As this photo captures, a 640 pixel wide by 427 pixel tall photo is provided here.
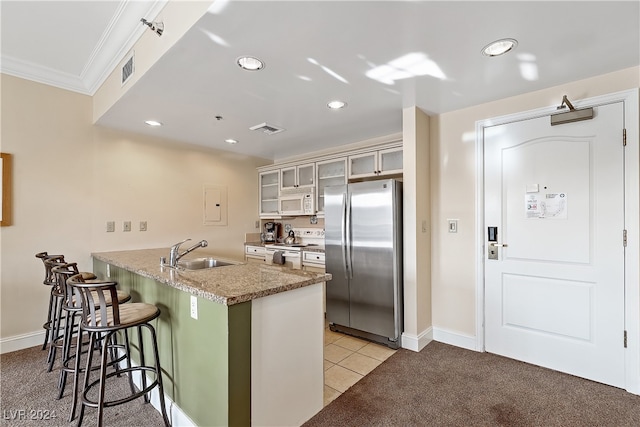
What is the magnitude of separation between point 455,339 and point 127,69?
3.74 m

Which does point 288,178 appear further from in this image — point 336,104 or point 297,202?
point 336,104

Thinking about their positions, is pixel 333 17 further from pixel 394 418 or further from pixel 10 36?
pixel 10 36

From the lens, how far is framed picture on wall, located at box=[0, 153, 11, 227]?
8.84 ft

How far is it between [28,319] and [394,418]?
3.44 meters

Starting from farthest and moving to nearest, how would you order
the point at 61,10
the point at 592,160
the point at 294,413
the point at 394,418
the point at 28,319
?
the point at 28,319 < the point at 592,160 < the point at 61,10 < the point at 394,418 < the point at 294,413

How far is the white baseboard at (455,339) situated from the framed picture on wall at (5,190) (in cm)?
420

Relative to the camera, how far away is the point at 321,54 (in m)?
1.90

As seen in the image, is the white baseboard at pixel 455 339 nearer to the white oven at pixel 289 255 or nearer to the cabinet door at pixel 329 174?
the white oven at pixel 289 255

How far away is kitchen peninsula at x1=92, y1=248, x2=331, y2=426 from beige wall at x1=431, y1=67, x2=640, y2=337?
64.0 inches

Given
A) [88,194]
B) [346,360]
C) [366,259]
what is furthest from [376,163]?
[88,194]

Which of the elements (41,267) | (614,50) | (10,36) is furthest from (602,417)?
(10,36)

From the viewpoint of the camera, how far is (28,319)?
2.88 m

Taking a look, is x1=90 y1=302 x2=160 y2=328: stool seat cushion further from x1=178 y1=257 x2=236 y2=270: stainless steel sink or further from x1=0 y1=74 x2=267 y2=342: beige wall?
x1=0 y1=74 x2=267 y2=342: beige wall

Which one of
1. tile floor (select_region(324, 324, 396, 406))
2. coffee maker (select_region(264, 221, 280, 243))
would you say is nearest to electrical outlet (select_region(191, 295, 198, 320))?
tile floor (select_region(324, 324, 396, 406))
